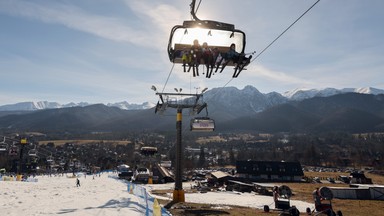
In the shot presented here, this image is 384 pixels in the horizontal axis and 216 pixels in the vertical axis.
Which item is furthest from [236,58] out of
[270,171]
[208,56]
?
[270,171]

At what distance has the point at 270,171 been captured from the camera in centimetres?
10612

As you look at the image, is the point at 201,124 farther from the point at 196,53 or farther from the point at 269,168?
the point at 269,168

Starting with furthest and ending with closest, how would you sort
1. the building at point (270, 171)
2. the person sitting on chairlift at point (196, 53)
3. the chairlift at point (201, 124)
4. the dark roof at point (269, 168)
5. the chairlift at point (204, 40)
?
the dark roof at point (269, 168) < the building at point (270, 171) < the chairlift at point (201, 124) < the person sitting on chairlift at point (196, 53) < the chairlift at point (204, 40)

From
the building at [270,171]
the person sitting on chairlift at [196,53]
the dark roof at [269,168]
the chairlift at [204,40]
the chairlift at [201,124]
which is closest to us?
the chairlift at [204,40]

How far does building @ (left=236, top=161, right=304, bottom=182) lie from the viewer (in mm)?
103750

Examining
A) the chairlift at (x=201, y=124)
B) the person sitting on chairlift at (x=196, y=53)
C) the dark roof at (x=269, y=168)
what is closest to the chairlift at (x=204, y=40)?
the person sitting on chairlift at (x=196, y=53)

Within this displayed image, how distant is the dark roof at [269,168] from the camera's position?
104250mm

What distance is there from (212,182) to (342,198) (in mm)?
30165

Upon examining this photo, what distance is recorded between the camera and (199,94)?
101 ft

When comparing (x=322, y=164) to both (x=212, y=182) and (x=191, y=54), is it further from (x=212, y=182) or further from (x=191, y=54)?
(x=191, y=54)

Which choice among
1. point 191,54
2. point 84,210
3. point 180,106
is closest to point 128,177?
point 180,106

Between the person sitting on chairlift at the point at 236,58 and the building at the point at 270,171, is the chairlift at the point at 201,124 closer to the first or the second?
the person sitting on chairlift at the point at 236,58

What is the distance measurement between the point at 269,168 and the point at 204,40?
9745 cm

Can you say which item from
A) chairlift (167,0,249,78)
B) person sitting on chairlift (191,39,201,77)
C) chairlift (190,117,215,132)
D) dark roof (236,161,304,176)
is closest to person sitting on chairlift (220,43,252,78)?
chairlift (167,0,249,78)
